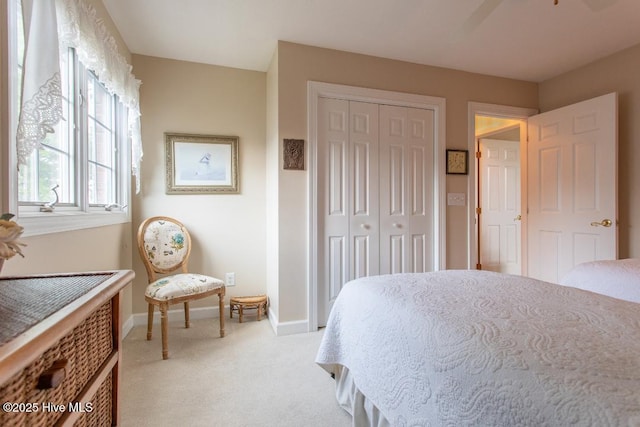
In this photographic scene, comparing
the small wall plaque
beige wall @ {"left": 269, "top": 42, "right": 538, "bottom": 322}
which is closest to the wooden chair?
beige wall @ {"left": 269, "top": 42, "right": 538, "bottom": 322}

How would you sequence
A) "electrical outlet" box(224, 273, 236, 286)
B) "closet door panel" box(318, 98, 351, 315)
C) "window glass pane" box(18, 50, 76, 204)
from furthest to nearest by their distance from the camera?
"electrical outlet" box(224, 273, 236, 286), "closet door panel" box(318, 98, 351, 315), "window glass pane" box(18, 50, 76, 204)

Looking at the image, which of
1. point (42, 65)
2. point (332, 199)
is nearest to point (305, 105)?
point (332, 199)

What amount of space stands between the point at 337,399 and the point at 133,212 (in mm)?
2335

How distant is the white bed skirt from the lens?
119 centimetres

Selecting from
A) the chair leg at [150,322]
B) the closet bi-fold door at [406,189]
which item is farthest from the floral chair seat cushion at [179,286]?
the closet bi-fold door at [406,189]

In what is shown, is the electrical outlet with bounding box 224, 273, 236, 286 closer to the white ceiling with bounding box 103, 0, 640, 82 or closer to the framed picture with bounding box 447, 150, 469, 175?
the white ceiling with bounding box 103, 0, 640, 82

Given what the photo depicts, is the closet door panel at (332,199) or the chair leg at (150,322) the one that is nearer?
the chair leg at (150,322)

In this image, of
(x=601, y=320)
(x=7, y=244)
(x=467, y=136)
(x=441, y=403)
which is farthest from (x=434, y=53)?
(x=7, y=244)

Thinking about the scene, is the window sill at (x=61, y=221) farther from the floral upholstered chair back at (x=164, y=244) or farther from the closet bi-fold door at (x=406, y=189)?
the closet bi-fold door at (x=406, y=189)

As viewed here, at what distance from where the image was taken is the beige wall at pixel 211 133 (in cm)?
267

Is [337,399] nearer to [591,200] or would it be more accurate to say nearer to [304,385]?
[304,385]

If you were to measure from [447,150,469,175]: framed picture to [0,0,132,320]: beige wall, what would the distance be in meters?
3.06

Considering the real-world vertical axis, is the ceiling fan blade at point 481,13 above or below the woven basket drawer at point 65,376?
above

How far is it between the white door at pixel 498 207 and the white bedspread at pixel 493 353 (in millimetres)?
3285
